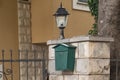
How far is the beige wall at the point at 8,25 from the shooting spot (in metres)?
8.07

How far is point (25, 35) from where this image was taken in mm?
8492

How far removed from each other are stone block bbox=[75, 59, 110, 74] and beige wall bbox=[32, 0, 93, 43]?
3.71 meters

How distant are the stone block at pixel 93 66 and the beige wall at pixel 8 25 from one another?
400 centimetres

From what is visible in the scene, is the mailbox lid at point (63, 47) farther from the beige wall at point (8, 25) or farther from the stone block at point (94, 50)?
the beige wall at point (8, 25)

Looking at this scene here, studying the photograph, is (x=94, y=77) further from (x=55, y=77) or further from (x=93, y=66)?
(x=55, y=77)

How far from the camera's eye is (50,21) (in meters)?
8.12

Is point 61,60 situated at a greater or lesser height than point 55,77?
greater

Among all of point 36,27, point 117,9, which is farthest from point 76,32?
point 117,9

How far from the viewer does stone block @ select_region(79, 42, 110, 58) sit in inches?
165

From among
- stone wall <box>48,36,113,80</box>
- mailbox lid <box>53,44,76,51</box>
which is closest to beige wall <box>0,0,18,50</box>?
mailbox lid <box>53,44,76,51</box>

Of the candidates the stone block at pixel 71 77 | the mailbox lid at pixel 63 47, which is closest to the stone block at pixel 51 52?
the mailbox lid at pixel 63 47

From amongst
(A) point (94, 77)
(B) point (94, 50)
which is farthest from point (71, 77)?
(B) point (94, 50)

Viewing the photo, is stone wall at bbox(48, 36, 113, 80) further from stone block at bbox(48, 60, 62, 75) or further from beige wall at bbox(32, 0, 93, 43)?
beige wall at bbox(32, 0, 93, 43)

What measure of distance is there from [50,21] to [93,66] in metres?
4.01
